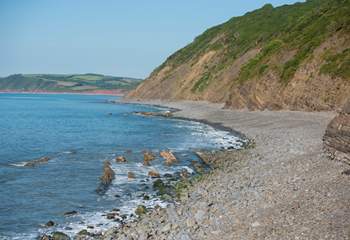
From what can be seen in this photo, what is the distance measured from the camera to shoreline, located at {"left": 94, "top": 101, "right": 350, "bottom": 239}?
43.9 ft

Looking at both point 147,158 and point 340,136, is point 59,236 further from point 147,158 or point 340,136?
point 147,158

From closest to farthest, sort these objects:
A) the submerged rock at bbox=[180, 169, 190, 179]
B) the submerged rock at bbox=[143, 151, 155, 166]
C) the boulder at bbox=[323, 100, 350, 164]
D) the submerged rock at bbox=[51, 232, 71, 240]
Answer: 1. the submerged rock at bbox=[51, 232, 71, 240]
2. the boulder at bbox=[323, 100, 350, 164]
3. the submerged rock at bbox=[180, 169, 190, 179]
4. the submerged rock at bbox=[143, 151, 155, 166]

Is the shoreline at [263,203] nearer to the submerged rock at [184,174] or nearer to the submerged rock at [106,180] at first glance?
the submerged rock at [184,174]

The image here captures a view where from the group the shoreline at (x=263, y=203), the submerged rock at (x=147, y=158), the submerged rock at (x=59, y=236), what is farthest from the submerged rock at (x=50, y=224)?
the submerged rock at (x=147, y=158)

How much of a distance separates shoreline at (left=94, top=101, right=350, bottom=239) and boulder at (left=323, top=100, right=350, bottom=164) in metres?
0.59

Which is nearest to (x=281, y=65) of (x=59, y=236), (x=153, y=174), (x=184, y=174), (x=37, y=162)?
(x=184, y=174)

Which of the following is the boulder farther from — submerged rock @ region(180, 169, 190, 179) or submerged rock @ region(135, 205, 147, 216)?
submerged rock @ region(135, 205, 147, 216)

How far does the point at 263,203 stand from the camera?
1638 cm

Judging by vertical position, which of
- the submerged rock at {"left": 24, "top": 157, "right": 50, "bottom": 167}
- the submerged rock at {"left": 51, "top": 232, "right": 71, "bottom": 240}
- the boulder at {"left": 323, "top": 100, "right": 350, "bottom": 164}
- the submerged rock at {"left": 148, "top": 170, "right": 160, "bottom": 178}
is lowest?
the submerged rock at {"left": 24, "top": 157, "right": 50, "bottom": 167}

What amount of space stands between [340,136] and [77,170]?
1621cm

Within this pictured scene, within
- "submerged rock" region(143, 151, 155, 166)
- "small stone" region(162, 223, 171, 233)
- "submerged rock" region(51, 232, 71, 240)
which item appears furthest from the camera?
"submerged rock" region(143, 151, 155, 166)

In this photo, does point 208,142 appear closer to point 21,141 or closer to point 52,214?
point 21,141

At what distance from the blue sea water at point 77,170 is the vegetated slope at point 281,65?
10120mm

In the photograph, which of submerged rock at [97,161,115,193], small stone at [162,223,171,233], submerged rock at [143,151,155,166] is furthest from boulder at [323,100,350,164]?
submerged rock at [143,151,155,166]
